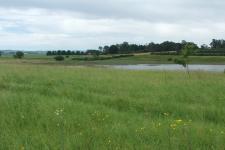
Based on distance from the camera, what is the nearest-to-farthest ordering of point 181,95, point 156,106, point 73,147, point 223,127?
1. point 73,147
2. point 223,127
3. point 156,106
4. point 181,95

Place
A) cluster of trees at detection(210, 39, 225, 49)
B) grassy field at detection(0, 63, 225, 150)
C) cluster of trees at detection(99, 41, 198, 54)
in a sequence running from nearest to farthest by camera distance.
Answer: grassy field at detection(0, 63, 225, 150) < cluster of trees at detection(210, 39, 225, 49) < cluster of trees at detection(99, 41, 198, 54)

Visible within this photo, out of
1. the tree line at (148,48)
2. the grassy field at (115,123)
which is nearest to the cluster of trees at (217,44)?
the tree line at (148,48)

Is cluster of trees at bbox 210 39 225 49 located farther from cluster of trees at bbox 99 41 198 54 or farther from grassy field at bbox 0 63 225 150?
grassy field at bbox 0 63 225 150

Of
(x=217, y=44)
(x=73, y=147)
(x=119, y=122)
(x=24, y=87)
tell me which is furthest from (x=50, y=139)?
(x=217, y=44)

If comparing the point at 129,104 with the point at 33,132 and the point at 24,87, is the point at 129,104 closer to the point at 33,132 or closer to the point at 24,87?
the point at 33,132

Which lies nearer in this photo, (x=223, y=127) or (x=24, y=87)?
(x=223, y=127)

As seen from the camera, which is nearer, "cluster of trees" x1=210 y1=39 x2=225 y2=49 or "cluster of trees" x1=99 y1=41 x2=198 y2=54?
"cluster of trees" x1=210 y1=39 x2=225 y2=49

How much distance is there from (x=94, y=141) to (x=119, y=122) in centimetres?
166

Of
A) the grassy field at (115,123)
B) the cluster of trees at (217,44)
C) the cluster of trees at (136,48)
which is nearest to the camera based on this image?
the grassy field at (115,123)

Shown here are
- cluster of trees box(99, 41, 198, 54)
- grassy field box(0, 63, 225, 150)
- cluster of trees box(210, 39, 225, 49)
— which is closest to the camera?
grassy field box(0, 63, 225, 150)

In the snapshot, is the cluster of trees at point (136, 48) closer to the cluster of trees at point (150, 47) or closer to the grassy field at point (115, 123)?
the cluster of trees at point (150, 47)

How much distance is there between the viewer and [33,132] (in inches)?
271

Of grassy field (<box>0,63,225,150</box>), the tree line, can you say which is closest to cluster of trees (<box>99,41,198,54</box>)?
the tree line

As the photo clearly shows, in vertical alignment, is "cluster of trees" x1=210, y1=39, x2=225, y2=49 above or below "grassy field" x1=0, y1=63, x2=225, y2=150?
above
